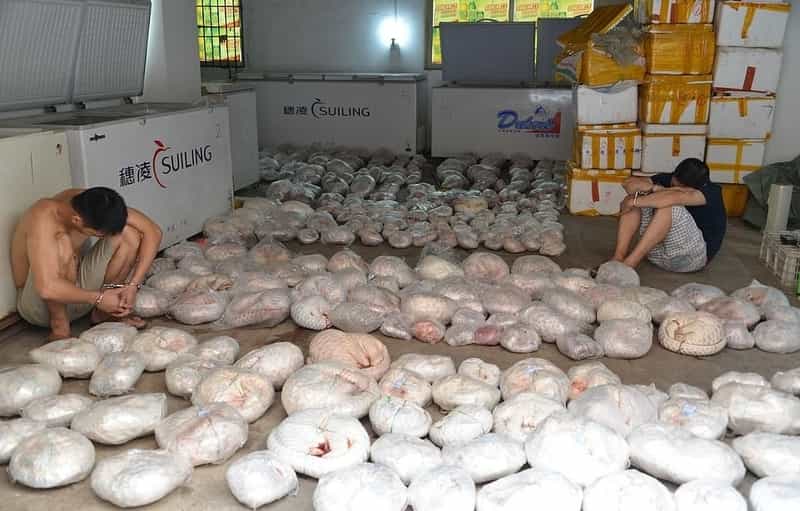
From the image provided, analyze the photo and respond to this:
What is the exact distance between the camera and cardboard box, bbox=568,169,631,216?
5405 mm

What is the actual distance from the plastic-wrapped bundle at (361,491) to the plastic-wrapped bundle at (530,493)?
0.22 metres

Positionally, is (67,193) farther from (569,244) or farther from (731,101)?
(731,101)

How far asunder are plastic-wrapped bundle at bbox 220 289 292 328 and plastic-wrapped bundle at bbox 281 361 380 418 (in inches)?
29.7

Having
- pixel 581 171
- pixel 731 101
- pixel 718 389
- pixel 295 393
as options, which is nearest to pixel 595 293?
pixel 718 389

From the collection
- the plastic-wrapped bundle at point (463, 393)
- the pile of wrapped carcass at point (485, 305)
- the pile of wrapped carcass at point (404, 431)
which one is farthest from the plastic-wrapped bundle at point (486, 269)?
the plastic-wrapped bundle at point (463, 393)

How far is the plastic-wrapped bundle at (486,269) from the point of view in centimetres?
384

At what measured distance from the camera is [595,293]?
3.52m

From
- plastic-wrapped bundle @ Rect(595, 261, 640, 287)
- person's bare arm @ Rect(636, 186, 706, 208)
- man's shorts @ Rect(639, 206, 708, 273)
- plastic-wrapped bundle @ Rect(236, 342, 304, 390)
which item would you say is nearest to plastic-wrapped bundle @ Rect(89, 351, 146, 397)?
plastic-wrapped bundle @ Rect(236, 342, 304, 390)

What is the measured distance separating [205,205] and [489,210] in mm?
2019

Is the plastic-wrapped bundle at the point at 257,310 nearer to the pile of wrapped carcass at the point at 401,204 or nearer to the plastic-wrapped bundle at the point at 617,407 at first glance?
the pile of wrapped carcass at the point at 401,204

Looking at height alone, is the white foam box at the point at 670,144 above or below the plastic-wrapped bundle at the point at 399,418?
above

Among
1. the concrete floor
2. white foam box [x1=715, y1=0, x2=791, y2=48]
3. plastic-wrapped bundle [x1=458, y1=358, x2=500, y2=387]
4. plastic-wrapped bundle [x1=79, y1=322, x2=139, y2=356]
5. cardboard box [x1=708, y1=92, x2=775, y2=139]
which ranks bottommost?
the concrete floor

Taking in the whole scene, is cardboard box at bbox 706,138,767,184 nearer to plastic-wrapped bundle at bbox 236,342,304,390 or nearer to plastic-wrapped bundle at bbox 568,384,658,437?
plastic-wrapped bundle at bbox 568,384,658,437

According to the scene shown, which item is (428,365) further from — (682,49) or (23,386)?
(682,49)
